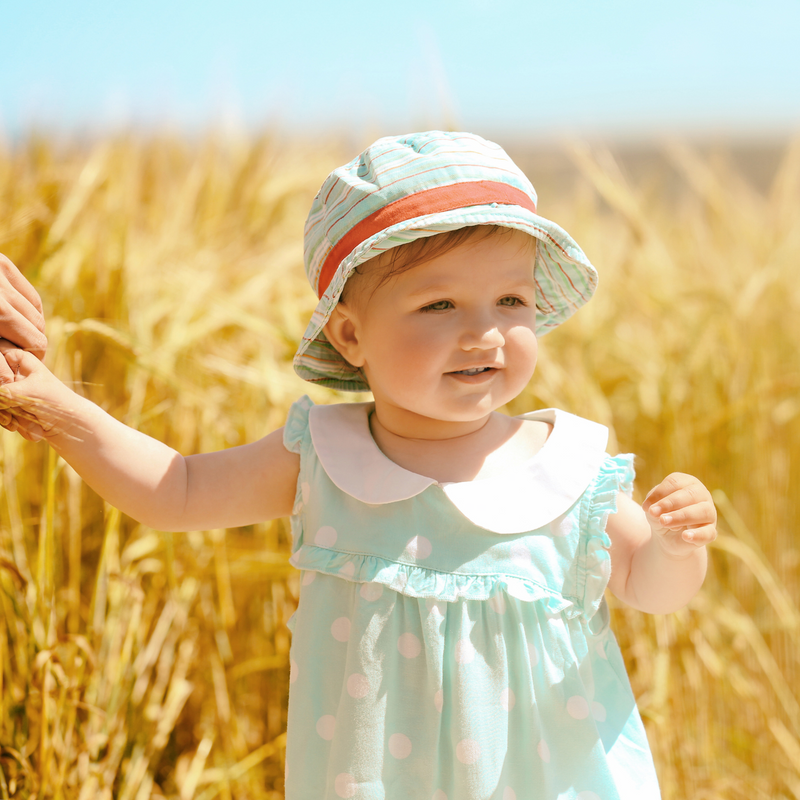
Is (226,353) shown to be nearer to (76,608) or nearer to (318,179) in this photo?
(76,608)

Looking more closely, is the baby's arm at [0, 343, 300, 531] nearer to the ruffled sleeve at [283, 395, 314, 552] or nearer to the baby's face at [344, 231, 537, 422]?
the ruffled sleeve at [283, 395, 314, 552]

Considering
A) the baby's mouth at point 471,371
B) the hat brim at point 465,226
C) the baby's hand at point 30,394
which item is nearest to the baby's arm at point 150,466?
the baby's hand at point 30,394

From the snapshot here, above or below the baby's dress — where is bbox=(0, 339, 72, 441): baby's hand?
above

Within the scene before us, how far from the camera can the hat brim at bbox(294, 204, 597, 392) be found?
36.5 inches

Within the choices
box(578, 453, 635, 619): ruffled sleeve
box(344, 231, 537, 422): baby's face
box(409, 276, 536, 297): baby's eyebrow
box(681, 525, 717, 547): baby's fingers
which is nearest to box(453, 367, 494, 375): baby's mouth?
box(344, 231, 537, 422): baby's face

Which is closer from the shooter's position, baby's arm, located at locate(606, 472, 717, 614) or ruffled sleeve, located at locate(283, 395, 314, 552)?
baby's arm, located at locate(606, 472, 717, 614)

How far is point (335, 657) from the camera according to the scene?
1010mm

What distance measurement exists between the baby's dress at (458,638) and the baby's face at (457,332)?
113 mm

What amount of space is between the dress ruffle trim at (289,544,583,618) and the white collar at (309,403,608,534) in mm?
68

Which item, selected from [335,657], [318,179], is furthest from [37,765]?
[318,179]

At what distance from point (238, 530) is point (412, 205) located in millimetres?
1083

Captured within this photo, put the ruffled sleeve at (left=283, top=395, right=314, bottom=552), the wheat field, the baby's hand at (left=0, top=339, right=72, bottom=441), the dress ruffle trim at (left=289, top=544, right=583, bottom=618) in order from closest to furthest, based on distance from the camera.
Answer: the baby's hand at (left=0, top=339, right=72, bottom=441), the dress ruffle trim at (left=289, top=544, right=583, bottom=618), the ruffled sleeve at (left=283, top=395, right=314, bottom=552), the wheat field

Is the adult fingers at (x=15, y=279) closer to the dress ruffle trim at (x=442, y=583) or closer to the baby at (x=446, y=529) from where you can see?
the baby at (x=446, y=529)

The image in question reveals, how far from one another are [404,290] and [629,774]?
2.36 feet
